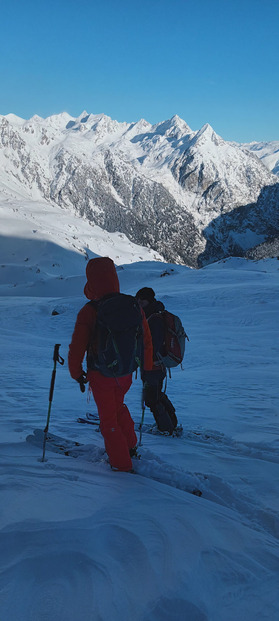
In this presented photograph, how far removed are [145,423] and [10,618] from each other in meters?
A: 3.97

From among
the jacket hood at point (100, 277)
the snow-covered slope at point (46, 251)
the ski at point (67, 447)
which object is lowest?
the ski at point (67, 447)

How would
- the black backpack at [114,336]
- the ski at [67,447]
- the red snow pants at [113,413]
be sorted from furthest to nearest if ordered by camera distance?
the ski at [67,447] → the red snow pants at [113,413] → the black backpack at [114,336]

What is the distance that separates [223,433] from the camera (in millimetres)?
5281

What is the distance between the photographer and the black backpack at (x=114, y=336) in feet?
Answer: 11.5

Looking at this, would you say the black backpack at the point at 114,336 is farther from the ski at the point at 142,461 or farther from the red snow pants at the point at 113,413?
the ski at the point at 142,461

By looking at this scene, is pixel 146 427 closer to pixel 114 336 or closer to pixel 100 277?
pixel 114 336

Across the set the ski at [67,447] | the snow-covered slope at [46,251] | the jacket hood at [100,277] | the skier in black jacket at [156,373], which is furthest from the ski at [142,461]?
the snow-covered slope at [46,251]

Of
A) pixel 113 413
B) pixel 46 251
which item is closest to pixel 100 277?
pixel 113 413

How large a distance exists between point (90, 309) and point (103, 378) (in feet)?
2.08

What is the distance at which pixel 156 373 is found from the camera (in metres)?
5.14

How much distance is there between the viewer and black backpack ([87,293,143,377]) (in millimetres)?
3502

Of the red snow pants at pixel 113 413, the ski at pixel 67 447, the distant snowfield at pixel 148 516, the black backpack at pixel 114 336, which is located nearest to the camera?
the distant snowfield at pixel 148 516

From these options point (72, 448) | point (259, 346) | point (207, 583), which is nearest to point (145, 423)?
point (72, 448)

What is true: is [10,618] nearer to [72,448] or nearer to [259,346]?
[72,448]
